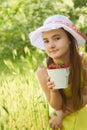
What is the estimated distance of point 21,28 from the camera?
20.0 ft

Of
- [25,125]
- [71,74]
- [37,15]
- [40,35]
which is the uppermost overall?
[37,15]

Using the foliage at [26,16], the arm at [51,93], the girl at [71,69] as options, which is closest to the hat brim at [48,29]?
the girl at [71,69]

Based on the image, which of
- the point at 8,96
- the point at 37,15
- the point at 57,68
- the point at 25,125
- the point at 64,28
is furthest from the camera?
the point at 37,15

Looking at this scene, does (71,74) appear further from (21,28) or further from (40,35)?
(21,28)

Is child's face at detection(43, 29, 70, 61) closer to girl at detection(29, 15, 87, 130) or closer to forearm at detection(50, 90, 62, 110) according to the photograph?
girl at detection(29, 15, 87, 130)

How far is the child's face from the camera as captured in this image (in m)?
2.80

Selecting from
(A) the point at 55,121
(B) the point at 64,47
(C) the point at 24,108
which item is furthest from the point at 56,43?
(C) the point at 24,108

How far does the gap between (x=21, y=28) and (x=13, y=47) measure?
1.08 ft

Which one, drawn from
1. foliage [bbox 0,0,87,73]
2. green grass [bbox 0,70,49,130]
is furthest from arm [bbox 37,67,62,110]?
foliage [bbox 0,0,87,73]

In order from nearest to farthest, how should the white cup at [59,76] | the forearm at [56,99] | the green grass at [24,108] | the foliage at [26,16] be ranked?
the white cup at [59,76], the forearm at [56,99], the green grass at [24,108], the foliage at [26,16]

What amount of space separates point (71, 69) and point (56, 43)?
17cm

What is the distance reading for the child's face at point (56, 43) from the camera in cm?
280

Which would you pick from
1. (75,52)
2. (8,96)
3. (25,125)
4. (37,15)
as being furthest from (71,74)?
(37,15)

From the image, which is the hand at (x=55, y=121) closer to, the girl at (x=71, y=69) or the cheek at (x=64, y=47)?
the girl at (x=71, y=69)
